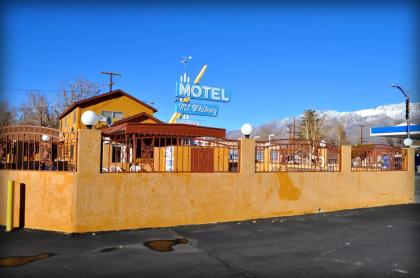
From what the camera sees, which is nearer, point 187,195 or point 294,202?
point 187,195

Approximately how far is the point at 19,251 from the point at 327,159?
8948mm

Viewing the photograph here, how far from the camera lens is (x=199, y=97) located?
26.0 metres

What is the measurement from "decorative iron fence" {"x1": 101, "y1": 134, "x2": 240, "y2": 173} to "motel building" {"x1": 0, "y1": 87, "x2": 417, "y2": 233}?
0.03 metres

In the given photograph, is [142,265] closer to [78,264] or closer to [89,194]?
[78,264]

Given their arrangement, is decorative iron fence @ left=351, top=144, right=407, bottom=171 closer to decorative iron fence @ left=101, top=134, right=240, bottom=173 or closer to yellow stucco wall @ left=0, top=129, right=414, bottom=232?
yellow stucco wall @ left=0, top=129, right=414, bottom=232

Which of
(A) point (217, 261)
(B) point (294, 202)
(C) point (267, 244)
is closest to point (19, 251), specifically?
(A) point (217, 261)

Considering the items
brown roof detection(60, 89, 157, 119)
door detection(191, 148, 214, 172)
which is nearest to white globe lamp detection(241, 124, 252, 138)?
door detection(191, 148, 214, 172)

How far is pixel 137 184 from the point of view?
9.27 metres

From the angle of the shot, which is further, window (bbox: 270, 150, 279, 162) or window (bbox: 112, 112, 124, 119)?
window (bbox: 112, 112, 124, 119)

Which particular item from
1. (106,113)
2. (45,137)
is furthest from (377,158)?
(106,113)

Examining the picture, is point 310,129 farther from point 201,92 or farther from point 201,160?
point 201,160

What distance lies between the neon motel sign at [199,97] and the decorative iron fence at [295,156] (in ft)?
44.9

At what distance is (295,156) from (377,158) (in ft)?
13.2

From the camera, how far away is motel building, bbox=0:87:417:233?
8781 millimetres
